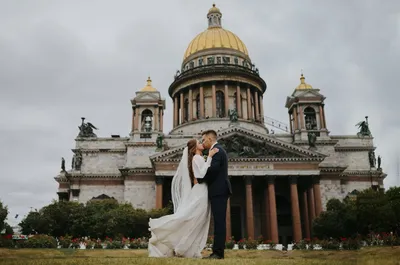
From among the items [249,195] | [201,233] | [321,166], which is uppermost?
[321,166]

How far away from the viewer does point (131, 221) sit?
35719mm

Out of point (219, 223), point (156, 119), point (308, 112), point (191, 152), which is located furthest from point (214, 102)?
point (219, 223)

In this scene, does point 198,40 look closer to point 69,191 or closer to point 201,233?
point 69,191

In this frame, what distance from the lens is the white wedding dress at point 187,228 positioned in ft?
33.9

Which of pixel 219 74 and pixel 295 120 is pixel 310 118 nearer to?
pixel 295 120

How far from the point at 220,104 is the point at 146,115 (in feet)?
39.2

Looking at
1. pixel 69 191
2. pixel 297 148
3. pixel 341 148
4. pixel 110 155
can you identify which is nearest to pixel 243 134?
pixel 297 148

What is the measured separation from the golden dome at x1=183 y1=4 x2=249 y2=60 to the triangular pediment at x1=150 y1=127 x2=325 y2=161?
22.5 metres

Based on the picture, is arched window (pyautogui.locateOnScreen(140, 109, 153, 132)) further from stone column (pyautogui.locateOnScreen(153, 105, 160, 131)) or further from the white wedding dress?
the white wedding dress

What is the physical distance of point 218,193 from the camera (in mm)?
10352

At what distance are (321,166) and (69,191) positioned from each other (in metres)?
31.3

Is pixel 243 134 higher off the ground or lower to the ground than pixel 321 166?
higher

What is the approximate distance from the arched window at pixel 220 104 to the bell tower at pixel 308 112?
9916mm

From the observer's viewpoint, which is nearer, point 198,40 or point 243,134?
point 243,134
